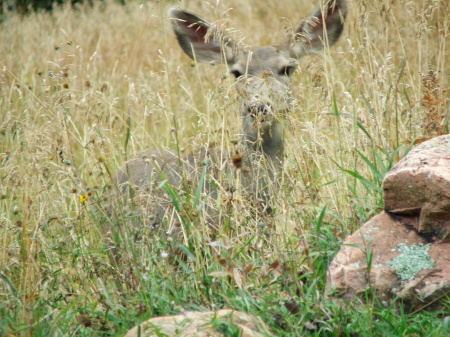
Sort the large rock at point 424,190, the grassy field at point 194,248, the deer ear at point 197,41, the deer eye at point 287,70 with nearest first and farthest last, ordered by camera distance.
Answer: the grassy field at point 194,248, the large rock at point 424,190, the deer ear at point 197,41, the deer eye at point 287,70

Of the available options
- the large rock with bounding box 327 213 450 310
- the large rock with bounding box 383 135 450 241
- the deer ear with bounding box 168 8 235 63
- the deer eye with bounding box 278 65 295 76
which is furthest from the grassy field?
the deer ear with bounding box 168 8 235 63

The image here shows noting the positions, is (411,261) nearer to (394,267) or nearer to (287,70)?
(394,267)

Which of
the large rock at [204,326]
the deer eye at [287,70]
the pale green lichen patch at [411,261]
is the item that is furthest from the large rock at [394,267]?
the deer eye at [287,70]

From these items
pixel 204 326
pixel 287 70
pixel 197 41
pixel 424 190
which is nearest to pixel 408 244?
pixel 424 190

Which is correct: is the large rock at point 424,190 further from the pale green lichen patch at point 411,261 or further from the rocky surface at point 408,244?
the pale green lichen patch at point 411,261

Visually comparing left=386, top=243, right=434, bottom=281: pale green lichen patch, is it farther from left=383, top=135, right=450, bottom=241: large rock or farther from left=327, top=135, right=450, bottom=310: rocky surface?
left=383, top=135, right=450, bottom=241: large rock

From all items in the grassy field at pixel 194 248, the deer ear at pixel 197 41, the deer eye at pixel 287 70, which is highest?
the deer ear at pixel 197 41

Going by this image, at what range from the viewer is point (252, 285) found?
10.2ft

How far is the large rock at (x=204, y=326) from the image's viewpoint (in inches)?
104

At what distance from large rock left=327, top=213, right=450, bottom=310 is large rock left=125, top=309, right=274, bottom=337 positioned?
1.43 ft

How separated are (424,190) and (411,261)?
0.34 meters

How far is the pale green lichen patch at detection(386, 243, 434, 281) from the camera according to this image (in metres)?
3.05

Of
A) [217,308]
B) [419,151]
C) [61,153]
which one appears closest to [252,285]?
[217,308]

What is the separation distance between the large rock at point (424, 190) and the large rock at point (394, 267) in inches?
2.8
